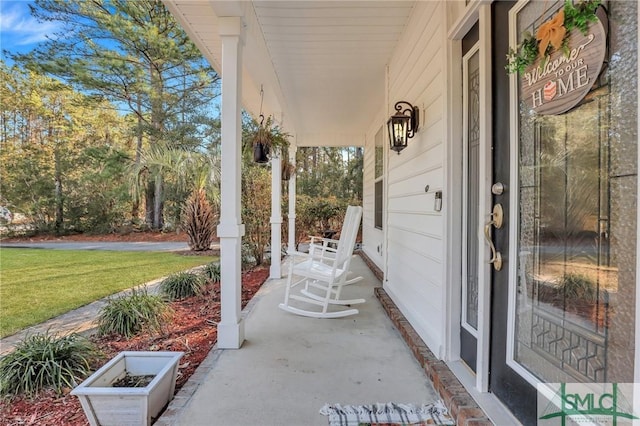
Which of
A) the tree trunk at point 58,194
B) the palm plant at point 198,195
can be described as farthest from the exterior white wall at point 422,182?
the tree trunk at point 58,194

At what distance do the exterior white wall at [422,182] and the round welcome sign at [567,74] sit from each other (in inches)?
33.2

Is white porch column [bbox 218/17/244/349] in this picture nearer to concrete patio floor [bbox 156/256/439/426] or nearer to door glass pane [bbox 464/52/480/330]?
concrete patio floor [bbox 156/256/439/426]

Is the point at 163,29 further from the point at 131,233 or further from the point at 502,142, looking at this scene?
the point at 502,142

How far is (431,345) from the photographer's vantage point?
232 centimetres

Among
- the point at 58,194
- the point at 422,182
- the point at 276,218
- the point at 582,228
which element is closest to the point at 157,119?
the point at 58,194

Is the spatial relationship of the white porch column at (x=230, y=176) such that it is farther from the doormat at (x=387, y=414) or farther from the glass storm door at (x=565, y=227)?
the glass storm door at (x=565, y=227)

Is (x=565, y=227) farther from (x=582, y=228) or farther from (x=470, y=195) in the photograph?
(x=470, y=195)

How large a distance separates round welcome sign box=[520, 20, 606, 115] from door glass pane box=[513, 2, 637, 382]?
3 cm

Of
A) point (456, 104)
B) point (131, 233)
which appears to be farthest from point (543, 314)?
point (131, 233)

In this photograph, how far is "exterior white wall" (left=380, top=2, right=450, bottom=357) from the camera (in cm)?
227

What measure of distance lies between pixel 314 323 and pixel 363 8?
2.79 metres

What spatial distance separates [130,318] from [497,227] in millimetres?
2972

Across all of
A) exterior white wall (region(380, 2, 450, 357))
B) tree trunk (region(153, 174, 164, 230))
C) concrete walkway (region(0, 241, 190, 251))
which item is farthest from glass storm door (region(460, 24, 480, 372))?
tree trunk (region(153, 174, 164, 230))

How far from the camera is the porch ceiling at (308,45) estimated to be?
9.26 ft
